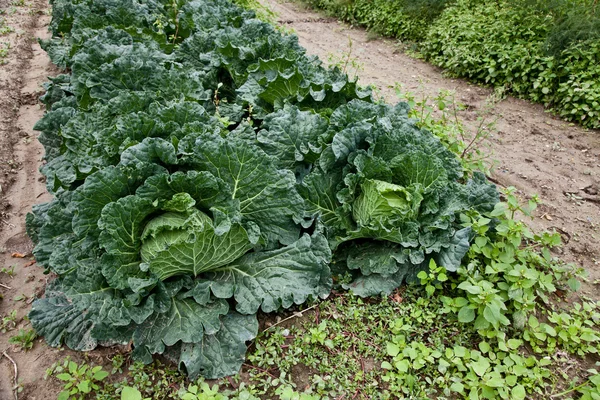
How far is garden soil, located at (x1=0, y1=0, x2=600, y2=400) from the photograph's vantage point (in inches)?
109

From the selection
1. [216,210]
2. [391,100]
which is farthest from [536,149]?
[216,210]

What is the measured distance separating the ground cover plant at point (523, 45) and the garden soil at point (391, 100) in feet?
0.86

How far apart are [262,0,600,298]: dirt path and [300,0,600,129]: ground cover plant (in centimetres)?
24

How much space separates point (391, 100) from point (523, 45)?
2.50m

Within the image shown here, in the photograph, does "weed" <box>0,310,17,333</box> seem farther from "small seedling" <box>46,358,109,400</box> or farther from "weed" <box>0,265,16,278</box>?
"small seedling" <box>46,358,109,400</box>

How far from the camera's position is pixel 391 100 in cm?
612

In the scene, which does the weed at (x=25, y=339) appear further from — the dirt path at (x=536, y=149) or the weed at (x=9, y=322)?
the dirt path at (x=536, y=149)

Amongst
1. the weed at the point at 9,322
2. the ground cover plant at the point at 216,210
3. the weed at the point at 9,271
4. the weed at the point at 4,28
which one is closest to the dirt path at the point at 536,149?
the ground cover plant at the point at 216,210

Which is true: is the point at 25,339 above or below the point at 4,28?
above

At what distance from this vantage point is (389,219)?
2.78 metres

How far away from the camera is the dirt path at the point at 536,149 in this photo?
3805 millimetres

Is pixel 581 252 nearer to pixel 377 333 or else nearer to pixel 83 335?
pixel 377 333

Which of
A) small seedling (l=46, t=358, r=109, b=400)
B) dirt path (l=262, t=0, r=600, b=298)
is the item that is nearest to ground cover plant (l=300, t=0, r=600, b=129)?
dirt path (l=262, t=0, r=600, b=298)

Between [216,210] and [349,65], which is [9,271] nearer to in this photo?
[216,210]
